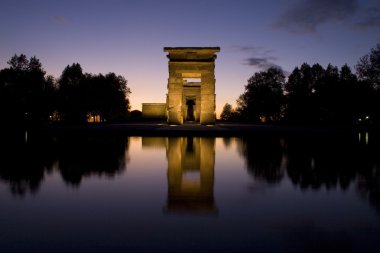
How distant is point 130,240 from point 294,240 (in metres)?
1.63

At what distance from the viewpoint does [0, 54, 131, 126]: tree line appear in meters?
44.8

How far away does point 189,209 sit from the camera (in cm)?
446

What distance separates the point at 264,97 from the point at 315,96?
10634mm

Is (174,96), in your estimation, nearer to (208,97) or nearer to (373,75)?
(208,97)

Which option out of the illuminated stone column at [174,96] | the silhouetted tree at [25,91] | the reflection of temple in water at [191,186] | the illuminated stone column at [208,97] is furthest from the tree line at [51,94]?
the reflection of temple in water at [191,186]

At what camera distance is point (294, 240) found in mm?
3400

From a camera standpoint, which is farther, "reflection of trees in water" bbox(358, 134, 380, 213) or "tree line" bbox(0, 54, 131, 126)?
"tree line" bbox(0, 54, 131, 126)

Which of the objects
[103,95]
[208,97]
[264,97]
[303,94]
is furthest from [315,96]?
[103,95]

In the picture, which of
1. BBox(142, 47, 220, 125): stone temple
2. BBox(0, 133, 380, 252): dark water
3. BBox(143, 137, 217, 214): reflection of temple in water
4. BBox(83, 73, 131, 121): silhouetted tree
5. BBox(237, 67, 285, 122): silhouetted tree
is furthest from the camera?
BBox(237, 67, 285, 122): silhouetted tree

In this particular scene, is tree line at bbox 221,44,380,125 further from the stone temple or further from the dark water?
the dark water

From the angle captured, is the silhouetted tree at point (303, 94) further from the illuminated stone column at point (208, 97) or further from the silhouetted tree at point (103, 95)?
the silhouetted tree at point (103, 95)

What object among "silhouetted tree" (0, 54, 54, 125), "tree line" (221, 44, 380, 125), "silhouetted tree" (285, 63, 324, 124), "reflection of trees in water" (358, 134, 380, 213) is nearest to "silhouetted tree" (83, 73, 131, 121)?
"silhouetted tree" (0, 54, 54, 125)

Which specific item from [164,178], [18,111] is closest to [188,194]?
[164,178]

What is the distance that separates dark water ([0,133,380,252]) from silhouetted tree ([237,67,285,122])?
5161cm
